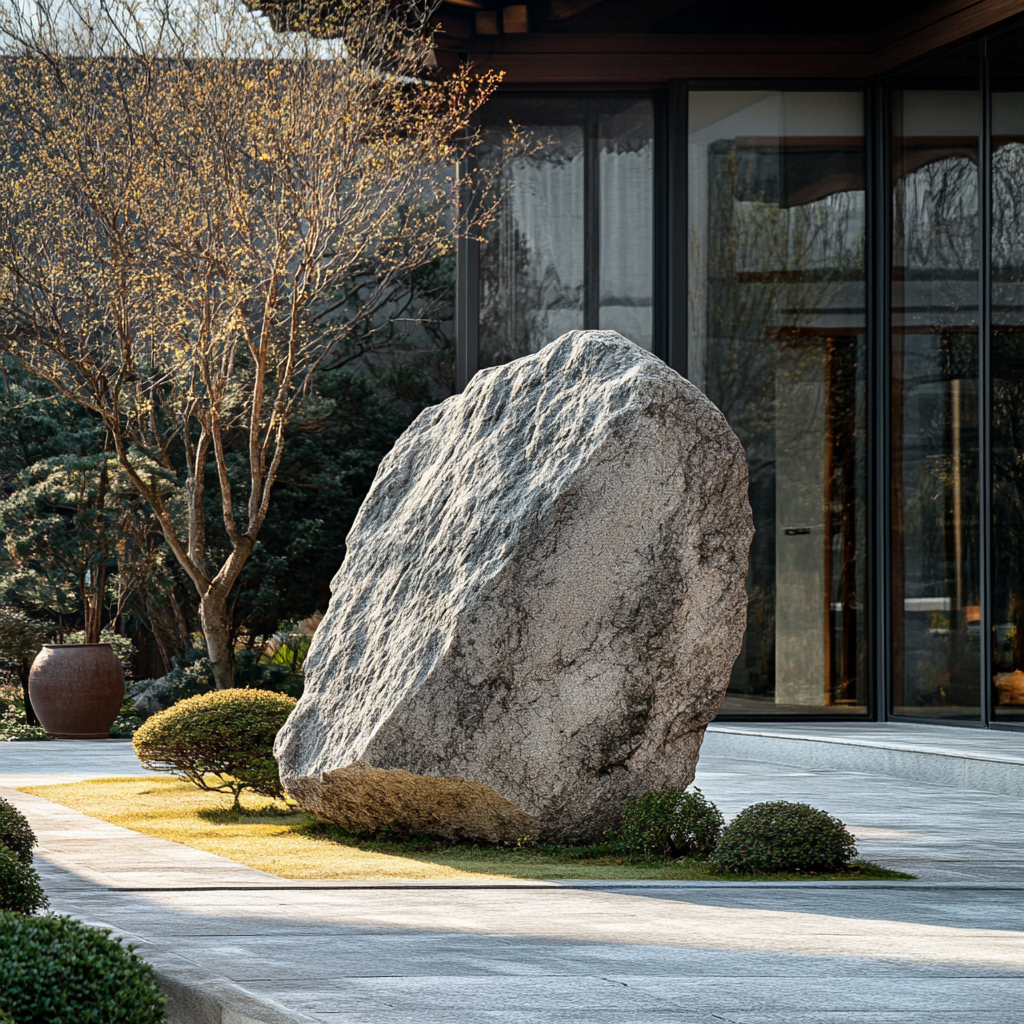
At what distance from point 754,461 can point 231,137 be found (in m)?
6.69

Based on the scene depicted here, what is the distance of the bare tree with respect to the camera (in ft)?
45.8

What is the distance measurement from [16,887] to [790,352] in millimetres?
12292

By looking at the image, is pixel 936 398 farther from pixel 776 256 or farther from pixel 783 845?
pixel 783 845

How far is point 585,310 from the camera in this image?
52.1 ft

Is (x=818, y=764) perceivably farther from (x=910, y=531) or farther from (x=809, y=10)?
(x=809, y=10)

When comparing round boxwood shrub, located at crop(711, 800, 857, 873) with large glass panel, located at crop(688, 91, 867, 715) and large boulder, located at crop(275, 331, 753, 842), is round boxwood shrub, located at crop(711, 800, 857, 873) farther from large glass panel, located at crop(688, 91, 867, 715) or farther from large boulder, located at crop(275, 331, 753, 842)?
large glass panel, located at crop(688, 91, 867, 715)

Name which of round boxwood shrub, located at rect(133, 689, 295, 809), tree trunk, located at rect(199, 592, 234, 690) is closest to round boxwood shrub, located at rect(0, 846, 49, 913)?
round boxwood shrub, located at rect(133, 689, 295, 809)

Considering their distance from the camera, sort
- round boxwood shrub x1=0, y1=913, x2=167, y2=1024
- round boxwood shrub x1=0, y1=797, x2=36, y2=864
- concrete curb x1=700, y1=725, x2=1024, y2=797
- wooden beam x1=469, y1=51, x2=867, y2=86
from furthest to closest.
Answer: wooden beam x1=469, y1=51, x2=867, y2=86 < concrete curb x1=700, y1=725, x2=1024, y2=797 < round boxwood shrub x1=0, y1=797, x2=36, y2=864 < round boxwood shrub x1=0, y1=913, x2=167, y2=1024

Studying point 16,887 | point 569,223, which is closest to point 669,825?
point 16,887

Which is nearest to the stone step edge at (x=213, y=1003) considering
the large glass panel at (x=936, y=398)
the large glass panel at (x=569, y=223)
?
the large glass panel at (x=936, y=398)

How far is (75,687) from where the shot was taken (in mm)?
15883

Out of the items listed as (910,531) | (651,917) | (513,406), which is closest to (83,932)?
(651,917)

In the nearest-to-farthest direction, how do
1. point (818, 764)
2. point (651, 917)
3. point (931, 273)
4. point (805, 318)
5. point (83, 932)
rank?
point (83, 932)
point (651, 917)
point (818, 764)
point (931, 273)
point (805, 318)

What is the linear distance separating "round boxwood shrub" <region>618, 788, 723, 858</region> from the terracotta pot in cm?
1024
